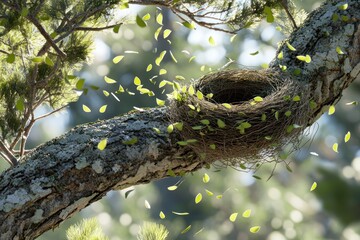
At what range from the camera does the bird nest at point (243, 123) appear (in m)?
1.86

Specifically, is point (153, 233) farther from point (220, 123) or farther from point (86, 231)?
point (220, 123)

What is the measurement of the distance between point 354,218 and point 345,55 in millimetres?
4261

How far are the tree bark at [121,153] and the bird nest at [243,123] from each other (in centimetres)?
7

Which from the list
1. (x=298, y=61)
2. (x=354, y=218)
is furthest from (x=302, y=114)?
(x=354, y=218)

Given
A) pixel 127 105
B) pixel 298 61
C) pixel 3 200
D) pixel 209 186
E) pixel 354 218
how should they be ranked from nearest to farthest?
1. pixel 3 200
2. pixel 298 61
3. pixel 354 218
4. pixel 209 186
5. pixel 127 105

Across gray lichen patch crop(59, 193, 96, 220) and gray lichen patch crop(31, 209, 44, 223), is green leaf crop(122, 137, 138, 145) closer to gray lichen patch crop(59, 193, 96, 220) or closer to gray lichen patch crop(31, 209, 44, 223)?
gray lichen patch crop(59, 193, 96, 220)

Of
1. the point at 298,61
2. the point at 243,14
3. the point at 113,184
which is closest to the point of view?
the point at 113,184

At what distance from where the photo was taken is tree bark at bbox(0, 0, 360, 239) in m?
1.78

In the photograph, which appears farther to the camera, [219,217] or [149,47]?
[149,47]

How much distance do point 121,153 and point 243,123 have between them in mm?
322

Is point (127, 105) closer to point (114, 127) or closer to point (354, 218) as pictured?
point (354, 218)

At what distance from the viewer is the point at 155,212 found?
10.8 meters

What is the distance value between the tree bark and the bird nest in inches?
2.7

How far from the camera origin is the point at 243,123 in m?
1.80
